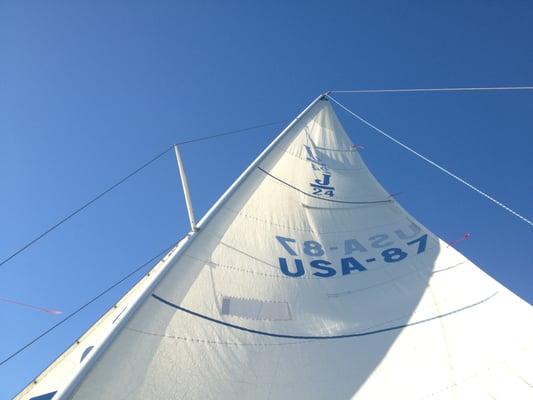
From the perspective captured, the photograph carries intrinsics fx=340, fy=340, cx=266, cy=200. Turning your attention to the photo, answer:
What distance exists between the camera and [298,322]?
3.02 metres

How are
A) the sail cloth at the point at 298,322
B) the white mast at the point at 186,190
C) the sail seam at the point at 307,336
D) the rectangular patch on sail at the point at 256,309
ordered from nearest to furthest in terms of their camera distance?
the sail cloth at the point at 298,322
the sail seam at the point at 307,336
the rectangular patch on sail at the point at 256,309
the white mast at the point at 186,190

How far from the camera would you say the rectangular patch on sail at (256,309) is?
9.55 feet

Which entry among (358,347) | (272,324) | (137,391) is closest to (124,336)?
(137,391)

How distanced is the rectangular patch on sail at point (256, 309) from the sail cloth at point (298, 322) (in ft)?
0.04

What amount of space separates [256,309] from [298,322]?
0.39m

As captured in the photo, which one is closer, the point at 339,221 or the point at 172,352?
the point at 172,352

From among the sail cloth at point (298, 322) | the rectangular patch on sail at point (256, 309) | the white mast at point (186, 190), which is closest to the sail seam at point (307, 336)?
the sail cloth at point (298, 322)

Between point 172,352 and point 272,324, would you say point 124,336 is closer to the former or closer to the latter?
point 172,352

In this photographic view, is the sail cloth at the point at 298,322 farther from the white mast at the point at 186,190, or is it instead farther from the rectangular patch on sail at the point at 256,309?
the white mast at the point at 186,190

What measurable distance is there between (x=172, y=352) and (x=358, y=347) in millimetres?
1535

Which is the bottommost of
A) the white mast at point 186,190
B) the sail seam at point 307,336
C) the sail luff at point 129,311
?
the sail seam at point 307,336

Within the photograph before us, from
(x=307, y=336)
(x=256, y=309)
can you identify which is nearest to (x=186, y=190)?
(x=256, y=309)

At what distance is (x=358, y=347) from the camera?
2.86 metres

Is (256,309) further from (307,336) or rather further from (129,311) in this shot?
(129,311)
